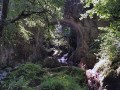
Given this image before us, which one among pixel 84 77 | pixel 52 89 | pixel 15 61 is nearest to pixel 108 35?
pixel 52 89

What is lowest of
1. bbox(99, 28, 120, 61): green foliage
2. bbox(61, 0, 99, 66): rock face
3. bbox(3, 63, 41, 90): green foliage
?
bbox(3, 63, 41, 90): green foliage

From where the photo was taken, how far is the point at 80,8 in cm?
2230

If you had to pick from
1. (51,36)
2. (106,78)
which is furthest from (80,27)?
(106,78)

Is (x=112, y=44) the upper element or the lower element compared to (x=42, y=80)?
upper

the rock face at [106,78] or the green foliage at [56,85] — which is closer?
the rock face at [106,78]

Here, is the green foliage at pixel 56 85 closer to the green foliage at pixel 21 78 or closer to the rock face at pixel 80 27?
the green foliage at pixel 21 78

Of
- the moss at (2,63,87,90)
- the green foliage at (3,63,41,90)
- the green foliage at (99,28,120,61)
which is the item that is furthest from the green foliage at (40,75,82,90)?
the green foliage at (99,28,120,61)

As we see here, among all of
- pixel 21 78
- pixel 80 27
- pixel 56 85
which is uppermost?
pixel 80 27

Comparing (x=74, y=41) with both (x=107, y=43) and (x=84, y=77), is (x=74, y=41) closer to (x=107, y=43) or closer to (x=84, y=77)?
(x=84, y=77)

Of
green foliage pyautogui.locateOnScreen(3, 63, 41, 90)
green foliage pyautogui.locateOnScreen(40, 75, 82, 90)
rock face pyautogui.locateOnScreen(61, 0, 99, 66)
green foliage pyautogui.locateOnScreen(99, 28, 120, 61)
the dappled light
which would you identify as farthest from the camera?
rock face pyautogui.locateOnScreen(61, 0, 99, 66)

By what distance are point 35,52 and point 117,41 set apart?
12955mm

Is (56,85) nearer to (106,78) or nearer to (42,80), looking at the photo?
(42,80)

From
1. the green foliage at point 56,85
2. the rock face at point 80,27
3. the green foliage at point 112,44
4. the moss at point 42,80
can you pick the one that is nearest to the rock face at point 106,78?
the green foliage at point 112,44

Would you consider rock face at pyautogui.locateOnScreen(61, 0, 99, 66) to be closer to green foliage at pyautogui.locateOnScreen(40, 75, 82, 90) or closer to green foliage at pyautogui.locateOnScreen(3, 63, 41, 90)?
green foliage at pyautogui.locateOnScreen(3, 63, 41, 90)
